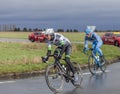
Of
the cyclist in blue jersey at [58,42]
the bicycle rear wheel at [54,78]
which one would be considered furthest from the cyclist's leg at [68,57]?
the bicycle rear wheel at [54,78]

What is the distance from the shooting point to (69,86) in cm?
1335

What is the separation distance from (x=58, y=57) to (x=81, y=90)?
1.23 m

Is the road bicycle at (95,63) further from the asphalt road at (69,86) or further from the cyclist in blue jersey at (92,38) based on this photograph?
the asphalt road at (69,86)

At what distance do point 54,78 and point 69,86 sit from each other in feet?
3.24

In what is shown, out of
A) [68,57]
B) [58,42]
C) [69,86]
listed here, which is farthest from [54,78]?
[58,42]

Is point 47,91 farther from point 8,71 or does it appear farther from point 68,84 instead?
point 8,71

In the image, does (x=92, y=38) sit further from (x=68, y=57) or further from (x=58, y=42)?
(x=58, y=42)

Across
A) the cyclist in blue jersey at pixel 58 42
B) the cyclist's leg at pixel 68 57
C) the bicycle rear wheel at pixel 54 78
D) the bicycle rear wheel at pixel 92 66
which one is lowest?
the bicycle rear wheel at pixel 92 66

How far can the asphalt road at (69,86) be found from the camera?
40.2 ft

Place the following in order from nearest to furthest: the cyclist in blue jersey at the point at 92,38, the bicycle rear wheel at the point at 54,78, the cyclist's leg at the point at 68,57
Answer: the bicycle rear wheel at the point at 54,78 → the cyclist's leg at the point at 68,57 → the cyclist in blue jersey at the point at 92,38

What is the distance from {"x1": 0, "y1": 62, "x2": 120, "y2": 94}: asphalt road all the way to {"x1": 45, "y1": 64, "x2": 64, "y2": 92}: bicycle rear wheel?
0.63 ft

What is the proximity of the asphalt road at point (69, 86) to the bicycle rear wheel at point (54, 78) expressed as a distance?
19 centimetres

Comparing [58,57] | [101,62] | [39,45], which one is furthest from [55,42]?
[39,45]

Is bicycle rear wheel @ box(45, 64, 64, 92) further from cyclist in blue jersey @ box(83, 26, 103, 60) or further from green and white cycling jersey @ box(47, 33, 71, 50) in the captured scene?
cyclist in blue jersey @ box(83, 26, 103, 60)
